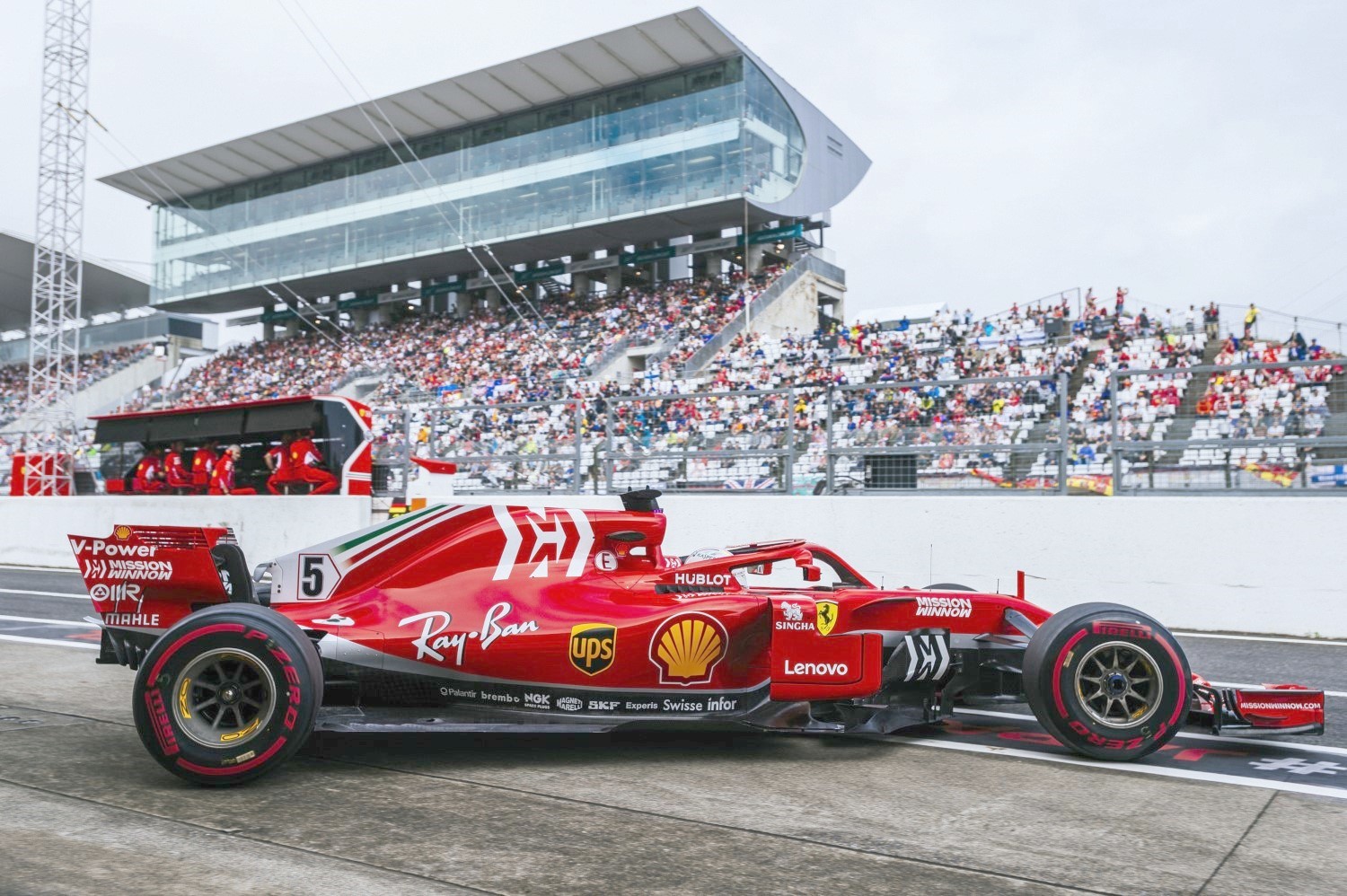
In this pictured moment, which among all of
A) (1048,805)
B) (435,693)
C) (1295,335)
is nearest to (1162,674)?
(1048,805)

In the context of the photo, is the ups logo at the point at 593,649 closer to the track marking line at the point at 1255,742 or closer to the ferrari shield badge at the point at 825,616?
the ferrari shield badge at the point at 825,616

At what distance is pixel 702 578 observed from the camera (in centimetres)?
552

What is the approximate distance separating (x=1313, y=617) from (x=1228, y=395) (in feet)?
6.26

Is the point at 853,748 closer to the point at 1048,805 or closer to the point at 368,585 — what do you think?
the point at 1048,805

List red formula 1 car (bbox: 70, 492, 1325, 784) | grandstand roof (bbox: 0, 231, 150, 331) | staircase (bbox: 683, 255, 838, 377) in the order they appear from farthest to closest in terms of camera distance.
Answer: grandstand roof (bbox: 0, 231, 150, 331) → staircase (bbox: 683, 255, 838, 377) → red formula 1 car (bbox: 70, 492, 1325, 784)

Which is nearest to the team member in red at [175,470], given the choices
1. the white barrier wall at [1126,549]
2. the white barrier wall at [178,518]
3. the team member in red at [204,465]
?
the team member in red at [204,465]

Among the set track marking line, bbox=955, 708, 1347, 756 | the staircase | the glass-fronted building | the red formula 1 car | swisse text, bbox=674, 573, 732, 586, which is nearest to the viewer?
the red formula 1 car

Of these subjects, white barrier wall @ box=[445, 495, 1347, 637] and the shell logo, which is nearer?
the shell logo

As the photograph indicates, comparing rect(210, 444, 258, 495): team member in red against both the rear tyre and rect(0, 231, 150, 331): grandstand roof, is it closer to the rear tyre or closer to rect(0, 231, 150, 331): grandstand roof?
the rear tyre

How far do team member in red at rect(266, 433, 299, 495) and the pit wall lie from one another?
6.60m

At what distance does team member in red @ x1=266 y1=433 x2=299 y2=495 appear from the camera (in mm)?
16312

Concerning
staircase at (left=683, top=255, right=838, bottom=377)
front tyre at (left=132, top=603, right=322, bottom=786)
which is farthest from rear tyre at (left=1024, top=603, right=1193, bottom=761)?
staircase at (left=683, top=255, right=838, bottom=377)

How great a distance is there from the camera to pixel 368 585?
17.9 ft

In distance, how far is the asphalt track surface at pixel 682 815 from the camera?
344cm
